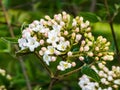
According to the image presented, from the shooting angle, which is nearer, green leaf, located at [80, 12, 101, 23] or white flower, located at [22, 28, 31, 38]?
white flower, located at [22, 28, 31, 38]

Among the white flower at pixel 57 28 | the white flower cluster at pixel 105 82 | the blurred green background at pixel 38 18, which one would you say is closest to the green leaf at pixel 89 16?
the blurred green background at pixel 38 18

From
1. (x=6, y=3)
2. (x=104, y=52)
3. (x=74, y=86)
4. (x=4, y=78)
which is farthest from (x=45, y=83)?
(x=104, y=52)

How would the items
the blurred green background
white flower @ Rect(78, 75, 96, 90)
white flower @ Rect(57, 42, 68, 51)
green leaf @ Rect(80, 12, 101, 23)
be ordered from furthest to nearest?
the blurred green background → green leaf @ Rect(80, 12, 101, 23) → white flower @ Rect(78, 75, 96, 90) → white flower @ Rect(57, 42, 68, 51)

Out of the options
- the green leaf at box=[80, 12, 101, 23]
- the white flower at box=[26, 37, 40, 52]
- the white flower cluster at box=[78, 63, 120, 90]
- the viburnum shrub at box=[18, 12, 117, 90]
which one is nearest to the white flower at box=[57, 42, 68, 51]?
the viburnum shrub at box=[18, 12, 117, 90]

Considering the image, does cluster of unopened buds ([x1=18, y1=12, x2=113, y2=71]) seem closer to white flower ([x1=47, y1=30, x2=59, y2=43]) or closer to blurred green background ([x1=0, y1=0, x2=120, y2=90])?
white flower ([x1=47, y1=30, x2=59, y2=43])

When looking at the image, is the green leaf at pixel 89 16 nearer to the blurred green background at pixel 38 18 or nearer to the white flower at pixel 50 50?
the blurred green background at pixel 38 18

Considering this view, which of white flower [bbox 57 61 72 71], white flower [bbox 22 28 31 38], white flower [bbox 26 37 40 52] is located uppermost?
white flower [bbox 22 28 31 38]

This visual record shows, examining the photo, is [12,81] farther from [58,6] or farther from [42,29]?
[42,29]

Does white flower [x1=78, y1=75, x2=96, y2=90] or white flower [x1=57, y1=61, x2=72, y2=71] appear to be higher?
white flower [x1=78, y1=75, x2=96, y2=90]
